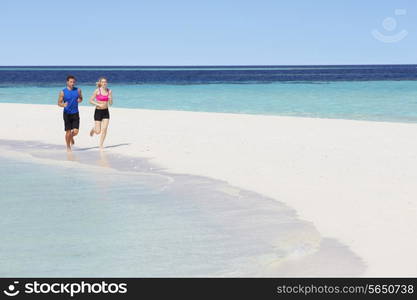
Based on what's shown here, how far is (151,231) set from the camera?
8266 mm

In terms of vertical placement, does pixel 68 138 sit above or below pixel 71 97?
below

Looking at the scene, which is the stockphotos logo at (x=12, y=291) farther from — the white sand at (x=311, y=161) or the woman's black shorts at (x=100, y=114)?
the woman's black shorts at (x=100, y=114)

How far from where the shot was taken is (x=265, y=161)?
1400 centimetres

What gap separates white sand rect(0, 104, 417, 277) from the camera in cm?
810

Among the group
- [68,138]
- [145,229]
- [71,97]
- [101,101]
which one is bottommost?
[68,138]

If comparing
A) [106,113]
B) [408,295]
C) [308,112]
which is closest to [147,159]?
[106,113]

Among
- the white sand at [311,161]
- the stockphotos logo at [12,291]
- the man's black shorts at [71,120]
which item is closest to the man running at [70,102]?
the man's black shorts at [71,120]

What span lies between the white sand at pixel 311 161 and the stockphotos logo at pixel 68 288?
218 cm

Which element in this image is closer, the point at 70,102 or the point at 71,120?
the point at 70,102

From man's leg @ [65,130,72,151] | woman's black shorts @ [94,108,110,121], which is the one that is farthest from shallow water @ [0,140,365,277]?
woman's black shorts @ [94,108,110,121]

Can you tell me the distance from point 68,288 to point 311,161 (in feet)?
27.8

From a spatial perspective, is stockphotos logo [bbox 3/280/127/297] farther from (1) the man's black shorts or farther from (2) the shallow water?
(1) the man's black shorts

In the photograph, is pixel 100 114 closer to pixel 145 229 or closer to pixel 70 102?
pixel 70 102

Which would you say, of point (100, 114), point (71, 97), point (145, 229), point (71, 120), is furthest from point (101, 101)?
point (145, 229)
